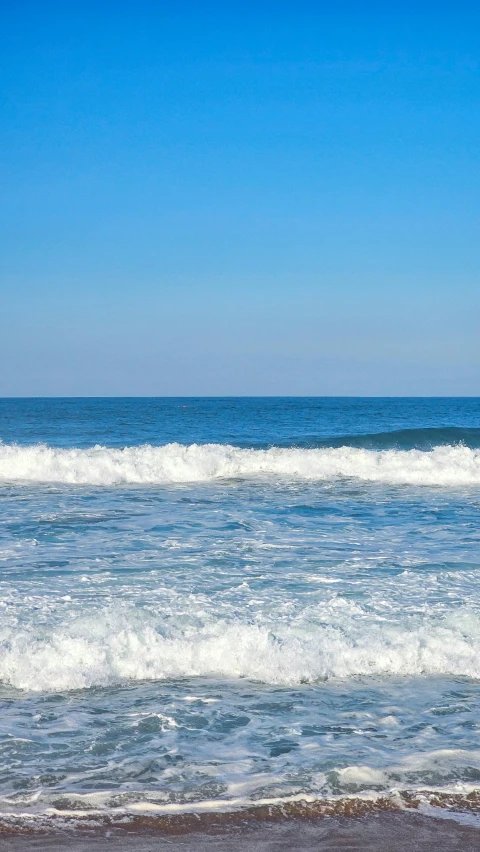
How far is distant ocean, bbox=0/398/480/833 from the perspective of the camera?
167 inches

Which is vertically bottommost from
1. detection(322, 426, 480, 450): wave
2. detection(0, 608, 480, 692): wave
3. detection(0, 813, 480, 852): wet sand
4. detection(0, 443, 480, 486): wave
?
detection(0, 813, 480, 852): wet sand

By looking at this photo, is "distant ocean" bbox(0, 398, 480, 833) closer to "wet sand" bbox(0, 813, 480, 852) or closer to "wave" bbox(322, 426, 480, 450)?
"wet sand" bbox(0, 813, 480, 852)

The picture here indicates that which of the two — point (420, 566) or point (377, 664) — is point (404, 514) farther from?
point (377, 664)

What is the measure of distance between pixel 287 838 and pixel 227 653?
2.68 metres

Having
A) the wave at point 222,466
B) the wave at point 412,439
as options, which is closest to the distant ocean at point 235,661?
the wave at point 222,466

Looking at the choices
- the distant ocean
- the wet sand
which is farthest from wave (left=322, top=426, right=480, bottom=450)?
the wet sand

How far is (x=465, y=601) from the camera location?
26.3 ft

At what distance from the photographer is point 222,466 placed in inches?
833

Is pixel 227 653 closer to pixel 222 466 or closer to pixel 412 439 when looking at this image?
pixel 222 466

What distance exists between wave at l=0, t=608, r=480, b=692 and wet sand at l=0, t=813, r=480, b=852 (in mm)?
2080

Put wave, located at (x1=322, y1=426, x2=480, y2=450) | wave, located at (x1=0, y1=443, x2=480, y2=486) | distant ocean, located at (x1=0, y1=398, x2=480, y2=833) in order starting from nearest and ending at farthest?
1. distant ocean, located at (x1=0, y1=398, x2=480, y2=833)
2. wave, located at (x1=0, y1=443, x2=480, y2=486)
3. wave, located at (x1=322, y1=426, x2=480, y2=450)

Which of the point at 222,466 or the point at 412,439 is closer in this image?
the point at 222,466

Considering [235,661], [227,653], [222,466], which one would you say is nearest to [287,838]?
[235,661]

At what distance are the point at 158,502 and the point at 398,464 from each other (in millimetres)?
8953
